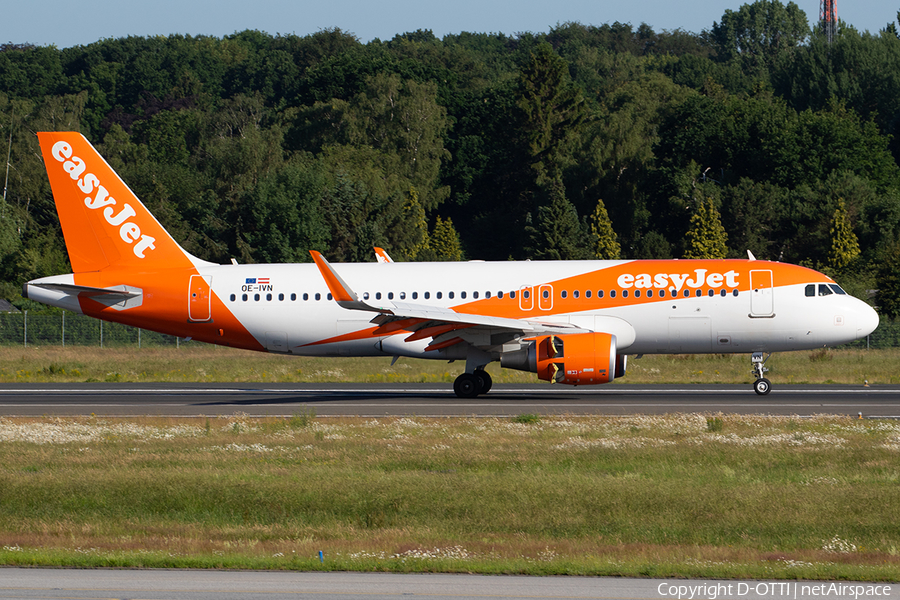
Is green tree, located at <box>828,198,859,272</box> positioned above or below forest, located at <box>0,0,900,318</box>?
below

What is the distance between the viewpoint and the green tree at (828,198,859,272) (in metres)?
80.3

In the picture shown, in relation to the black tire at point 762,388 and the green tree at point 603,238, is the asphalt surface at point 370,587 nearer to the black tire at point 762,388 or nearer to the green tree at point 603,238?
the black tire at point 762,388

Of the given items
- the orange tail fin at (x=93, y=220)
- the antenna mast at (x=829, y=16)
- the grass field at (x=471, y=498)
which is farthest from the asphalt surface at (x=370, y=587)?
the antenna mast at (x=829, y=16)

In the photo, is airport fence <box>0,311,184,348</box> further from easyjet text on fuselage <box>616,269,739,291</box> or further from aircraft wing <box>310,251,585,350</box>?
easyjet text on fuselage <box>616,269,739,291</box>

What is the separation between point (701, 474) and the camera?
17.5m

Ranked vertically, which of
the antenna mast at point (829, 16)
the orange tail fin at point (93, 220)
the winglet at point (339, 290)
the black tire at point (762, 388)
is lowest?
the black tire at point (762, 388)

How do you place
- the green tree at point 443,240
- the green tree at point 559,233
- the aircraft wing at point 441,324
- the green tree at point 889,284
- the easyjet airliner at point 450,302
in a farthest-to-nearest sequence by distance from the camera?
the green tree at point 443,240 < the green tree at point 559,233 < the green tree at point 889,284 < the easyjet airliner at point 450,302 < the aircraft wing at point 441,324

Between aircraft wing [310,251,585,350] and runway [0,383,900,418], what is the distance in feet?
5.78

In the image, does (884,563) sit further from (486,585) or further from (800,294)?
(800,294)

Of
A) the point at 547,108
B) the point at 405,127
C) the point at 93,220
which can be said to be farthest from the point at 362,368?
the point at 547,108

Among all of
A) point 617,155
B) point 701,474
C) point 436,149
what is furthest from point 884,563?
point 436,149

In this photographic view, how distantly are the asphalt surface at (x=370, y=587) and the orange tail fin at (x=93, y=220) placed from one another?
2224 centimetres

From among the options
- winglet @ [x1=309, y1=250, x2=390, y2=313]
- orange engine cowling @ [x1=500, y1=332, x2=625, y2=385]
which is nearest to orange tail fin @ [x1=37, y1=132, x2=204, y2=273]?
winglet @ [x1=309, y1=250, x2=390, y2=313]

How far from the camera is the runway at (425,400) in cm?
2742
